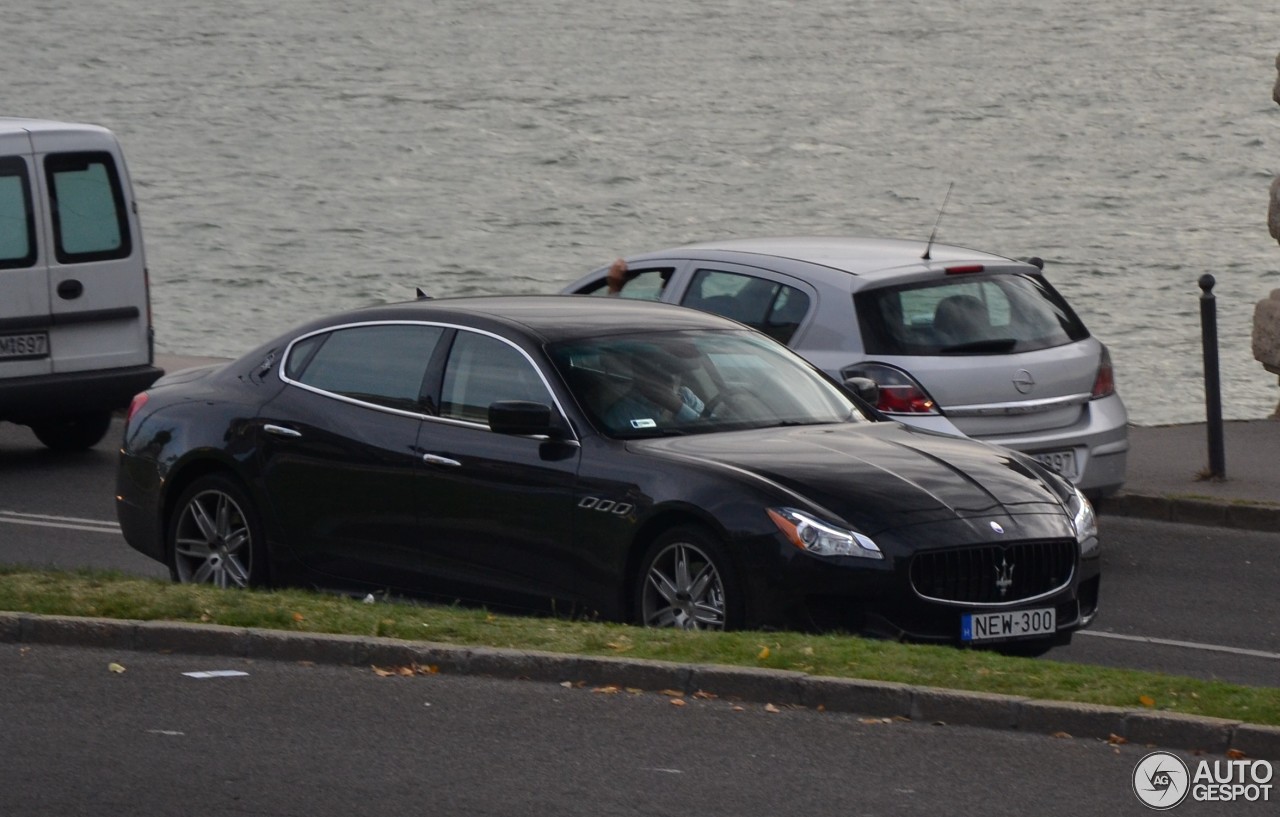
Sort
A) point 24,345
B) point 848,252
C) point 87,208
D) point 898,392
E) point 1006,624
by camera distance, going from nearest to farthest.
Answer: point 1006,624
point 898,392
point 848,252
point 24,345
point 87,208

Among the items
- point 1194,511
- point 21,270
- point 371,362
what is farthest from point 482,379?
point 21,270

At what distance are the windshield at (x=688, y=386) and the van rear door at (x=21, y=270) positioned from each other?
6.46 meters

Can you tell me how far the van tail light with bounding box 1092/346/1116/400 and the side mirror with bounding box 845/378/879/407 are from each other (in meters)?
2.09

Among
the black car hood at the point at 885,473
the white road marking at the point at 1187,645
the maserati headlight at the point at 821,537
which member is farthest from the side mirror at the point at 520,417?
the white road marking at the point at 1187,645

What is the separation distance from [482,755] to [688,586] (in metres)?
1.59

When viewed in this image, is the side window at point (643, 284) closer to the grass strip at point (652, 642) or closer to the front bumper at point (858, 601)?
the grass strip at point (652, 642)

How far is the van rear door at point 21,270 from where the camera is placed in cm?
1375

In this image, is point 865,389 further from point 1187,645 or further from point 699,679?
A: point 699,679

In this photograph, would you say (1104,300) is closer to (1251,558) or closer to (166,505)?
(1251,558)

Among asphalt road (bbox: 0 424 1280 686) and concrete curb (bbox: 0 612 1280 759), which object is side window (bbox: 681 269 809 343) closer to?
asphalt road (bbox: 0 424 1280 686)

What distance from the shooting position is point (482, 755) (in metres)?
6.45

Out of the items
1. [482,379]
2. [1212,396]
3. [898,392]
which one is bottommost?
[1212,396]

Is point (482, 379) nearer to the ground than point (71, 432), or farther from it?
farther from it

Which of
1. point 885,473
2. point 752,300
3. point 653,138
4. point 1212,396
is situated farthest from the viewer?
point 653,138
